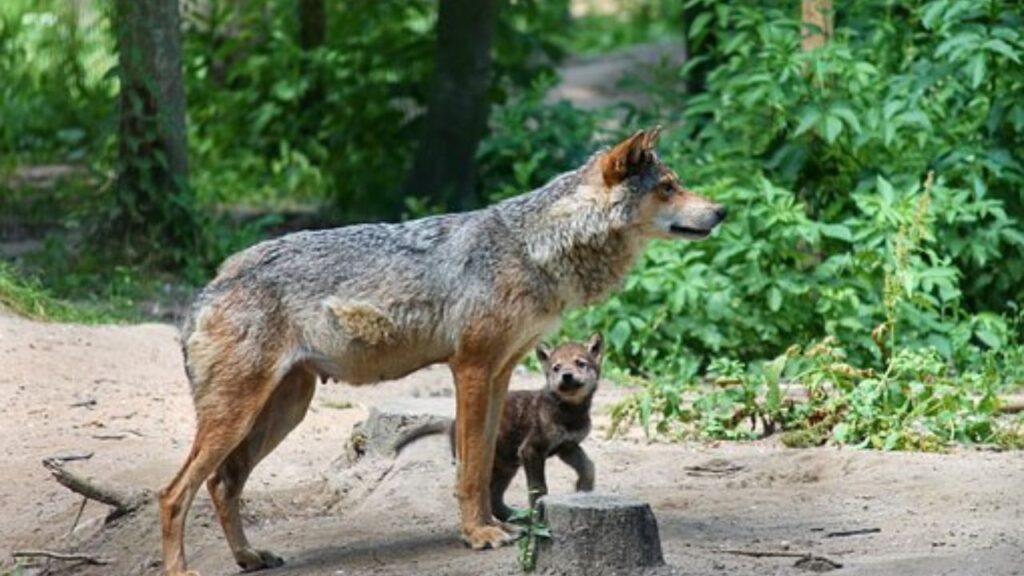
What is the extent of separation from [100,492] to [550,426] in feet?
7.14

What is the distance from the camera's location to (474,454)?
344 inches

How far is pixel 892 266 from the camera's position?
1210 centimetres

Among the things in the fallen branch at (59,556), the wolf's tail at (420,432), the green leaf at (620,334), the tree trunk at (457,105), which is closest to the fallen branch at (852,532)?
the wolf's tail at (420,432)

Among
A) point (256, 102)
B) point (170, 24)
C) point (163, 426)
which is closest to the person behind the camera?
point (163, 426)

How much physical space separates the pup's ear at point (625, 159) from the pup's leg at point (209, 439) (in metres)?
1.72

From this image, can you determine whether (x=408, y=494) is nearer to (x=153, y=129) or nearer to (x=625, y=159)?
(x=625, y=159)

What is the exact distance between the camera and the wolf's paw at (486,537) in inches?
340

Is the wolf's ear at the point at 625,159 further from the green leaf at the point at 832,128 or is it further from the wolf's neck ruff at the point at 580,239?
the green leaf at the point at 832,128

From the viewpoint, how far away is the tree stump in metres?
7.78

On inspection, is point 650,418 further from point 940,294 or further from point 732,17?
point 732,17

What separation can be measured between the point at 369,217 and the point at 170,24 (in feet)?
10.4

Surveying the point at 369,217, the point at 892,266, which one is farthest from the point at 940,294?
the point at 369,217

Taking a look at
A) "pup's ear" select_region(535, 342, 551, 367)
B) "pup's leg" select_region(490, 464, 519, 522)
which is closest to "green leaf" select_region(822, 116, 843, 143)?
"pup's ear" select_region(535, 342, 551, 367)

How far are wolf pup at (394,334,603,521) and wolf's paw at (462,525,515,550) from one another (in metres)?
0.43
